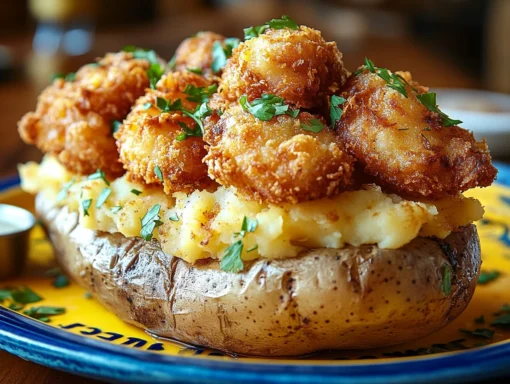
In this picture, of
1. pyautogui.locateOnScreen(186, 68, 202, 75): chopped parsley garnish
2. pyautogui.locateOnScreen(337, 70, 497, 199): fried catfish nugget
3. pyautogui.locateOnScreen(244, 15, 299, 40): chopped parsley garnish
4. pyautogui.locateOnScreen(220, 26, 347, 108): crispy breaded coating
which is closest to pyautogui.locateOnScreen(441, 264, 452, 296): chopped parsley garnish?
pyautogui.locateOnScreen(337, 70, 497, 199): fried catfish nugget

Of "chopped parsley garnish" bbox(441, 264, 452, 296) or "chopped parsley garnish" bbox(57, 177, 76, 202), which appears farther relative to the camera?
"chopped parsley garnish" bbox(57, 177, 76, 202)

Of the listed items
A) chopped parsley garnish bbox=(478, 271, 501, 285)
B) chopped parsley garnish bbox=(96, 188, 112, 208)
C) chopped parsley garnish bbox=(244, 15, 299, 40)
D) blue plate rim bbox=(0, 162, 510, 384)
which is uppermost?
chopped parsley garnish bbox=(244, 15, 299, 40)

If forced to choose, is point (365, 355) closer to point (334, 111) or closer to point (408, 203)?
point (408, 203)

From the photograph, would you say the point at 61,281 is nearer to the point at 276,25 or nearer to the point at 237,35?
the point at 276,25

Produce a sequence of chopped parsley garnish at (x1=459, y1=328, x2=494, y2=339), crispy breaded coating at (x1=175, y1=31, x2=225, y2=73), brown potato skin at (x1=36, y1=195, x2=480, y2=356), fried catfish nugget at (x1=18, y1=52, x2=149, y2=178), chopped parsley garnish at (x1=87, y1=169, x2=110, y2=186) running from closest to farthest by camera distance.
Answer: brown potato skin at (x1=36, y1=195, x2=480, y2=356), chopped parsley garnish at (x1=459, y1=328, x2=494, y2=339), chopped parsley garnish at (x1=87, y1=169, x2=110, y2=186), fried catfish nugget at (x1=18, y1=52, x2=149, y2=178), crispy breaded coating at (x1=175, y1=31, x2=225, y2=73)

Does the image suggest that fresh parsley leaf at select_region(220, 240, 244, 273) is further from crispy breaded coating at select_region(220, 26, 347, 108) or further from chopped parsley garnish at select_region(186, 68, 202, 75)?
chopped parsley garnish at select_region(186, 68, 202, 75)

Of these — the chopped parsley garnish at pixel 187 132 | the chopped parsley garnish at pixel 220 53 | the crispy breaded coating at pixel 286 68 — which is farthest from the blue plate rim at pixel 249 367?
the chopped parsley garnish at pixel 220 53

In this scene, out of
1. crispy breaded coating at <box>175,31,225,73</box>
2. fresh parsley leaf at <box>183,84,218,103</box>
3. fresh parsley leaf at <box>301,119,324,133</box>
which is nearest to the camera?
fresh parsley leaf at <box>301,119,324,133</box>

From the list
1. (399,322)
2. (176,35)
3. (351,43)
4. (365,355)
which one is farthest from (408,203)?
(351,43)
